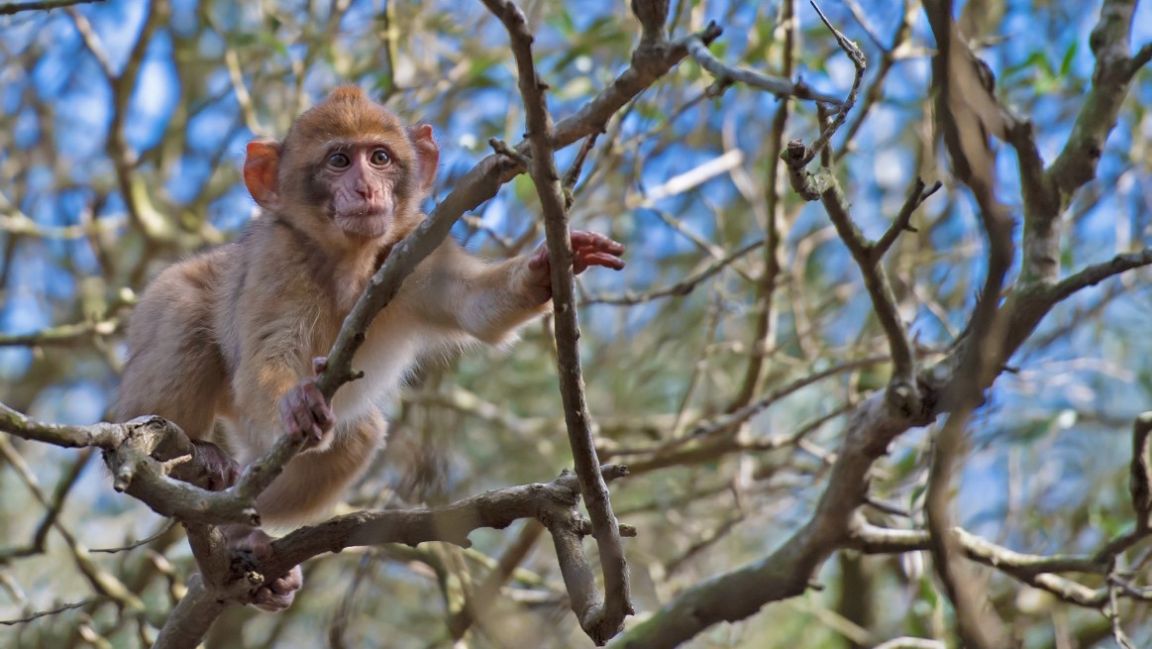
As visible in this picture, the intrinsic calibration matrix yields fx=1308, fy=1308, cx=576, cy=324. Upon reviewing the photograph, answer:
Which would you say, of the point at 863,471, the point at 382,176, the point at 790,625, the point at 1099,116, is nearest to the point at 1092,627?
the point at 790,625

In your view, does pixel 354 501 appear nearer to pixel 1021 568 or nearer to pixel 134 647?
pixel 134 647

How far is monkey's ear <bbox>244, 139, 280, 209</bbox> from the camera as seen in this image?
627 cm

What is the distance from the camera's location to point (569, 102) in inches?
355

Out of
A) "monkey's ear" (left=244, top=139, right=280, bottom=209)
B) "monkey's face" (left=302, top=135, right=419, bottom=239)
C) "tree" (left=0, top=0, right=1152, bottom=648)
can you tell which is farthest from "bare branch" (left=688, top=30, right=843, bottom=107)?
"monkey's ear" (left=244, top=139, right=280, bottom=209)

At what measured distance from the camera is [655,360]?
34.1 feet

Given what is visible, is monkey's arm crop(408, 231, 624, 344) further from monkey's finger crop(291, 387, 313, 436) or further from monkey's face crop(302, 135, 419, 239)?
monkey's finger crop(291, 387, 313, 436)

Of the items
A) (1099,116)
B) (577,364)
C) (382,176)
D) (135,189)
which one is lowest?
(577,364)

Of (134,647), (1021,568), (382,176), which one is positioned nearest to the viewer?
(1021,568)

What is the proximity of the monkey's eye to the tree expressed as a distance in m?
0.90

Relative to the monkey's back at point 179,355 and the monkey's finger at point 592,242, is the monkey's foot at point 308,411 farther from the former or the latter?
the monkey's back at point 179,355

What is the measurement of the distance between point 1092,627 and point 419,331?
434cm

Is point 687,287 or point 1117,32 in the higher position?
point 687,287

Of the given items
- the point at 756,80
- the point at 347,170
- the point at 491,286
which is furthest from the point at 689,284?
the point at 756,80

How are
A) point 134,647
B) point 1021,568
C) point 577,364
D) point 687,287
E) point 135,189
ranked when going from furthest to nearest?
point 135,189 < point 134,647 < point 687,287 < point 1021,568 < point 577,364
